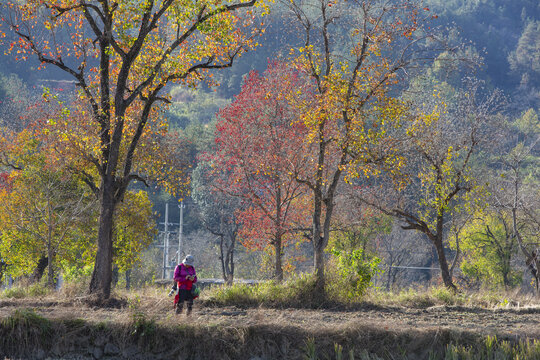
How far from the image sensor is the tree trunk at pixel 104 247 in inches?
586

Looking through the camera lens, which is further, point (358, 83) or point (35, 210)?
point (35, 210)

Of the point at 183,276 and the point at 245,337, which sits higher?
the point at 183,276

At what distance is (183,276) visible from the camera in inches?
486

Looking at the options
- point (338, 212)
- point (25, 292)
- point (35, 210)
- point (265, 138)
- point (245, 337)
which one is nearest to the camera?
point (245, 337)

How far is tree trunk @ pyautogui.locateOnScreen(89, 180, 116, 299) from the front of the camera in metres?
14.9

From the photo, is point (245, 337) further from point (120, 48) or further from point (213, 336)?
point (120, 48)

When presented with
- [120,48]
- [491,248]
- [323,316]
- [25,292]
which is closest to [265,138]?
[120,48]

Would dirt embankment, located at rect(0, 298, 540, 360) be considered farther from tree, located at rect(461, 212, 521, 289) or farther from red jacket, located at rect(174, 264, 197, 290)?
tree, located at rect(461, 212, 521, 289)

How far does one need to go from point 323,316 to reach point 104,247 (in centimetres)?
570

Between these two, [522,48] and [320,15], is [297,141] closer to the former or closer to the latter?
[320,15]

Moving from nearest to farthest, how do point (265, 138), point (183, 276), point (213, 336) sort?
1. point (213, 336)
2. point (183, 276)
3. point (265, 138)

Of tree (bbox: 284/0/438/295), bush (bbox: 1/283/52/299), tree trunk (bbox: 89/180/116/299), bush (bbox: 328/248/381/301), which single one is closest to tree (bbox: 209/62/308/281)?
tree (bbox: 284/0/438/295)

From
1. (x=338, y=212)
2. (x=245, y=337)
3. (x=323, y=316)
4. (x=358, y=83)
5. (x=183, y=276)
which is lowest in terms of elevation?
(x=245, y=337)

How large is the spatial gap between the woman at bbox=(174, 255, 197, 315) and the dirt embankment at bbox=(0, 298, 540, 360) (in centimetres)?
53
